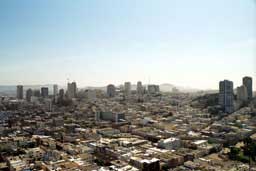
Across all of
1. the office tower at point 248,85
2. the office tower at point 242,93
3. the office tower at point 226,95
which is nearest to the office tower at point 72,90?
the office tower at point 226,95

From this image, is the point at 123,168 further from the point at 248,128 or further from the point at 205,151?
the point at 248,128

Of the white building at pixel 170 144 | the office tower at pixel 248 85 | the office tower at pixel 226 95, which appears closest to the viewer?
the white building at pixel 170 144

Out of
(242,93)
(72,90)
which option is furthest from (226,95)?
(72,90)

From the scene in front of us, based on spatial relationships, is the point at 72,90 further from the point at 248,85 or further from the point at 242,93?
the point at 248,85

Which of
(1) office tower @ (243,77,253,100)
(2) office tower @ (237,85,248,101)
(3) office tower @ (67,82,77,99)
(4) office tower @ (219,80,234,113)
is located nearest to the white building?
(4) office tower @ (219,80,234,113)

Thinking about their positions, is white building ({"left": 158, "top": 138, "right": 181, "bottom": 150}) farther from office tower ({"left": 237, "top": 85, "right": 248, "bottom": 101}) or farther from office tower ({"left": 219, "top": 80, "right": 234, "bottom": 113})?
office tower ({"left": 237, "top": 85, "right": 248, "bottom": 101})

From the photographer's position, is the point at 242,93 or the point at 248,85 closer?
the point at 242,93

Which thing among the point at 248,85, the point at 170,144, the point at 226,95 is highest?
the point at 248,85

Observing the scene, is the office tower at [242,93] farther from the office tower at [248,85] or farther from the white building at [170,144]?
the white building at [170,144]
